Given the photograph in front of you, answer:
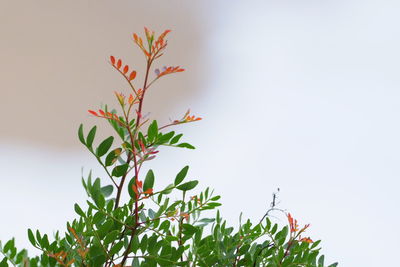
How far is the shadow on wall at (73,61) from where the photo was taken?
234cm

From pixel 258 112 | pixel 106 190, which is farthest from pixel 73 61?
pixel 106 190

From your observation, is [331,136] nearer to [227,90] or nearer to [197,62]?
[227,90]

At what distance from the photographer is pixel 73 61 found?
242 centimetres

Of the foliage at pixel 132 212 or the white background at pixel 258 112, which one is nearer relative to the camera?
the foliage at pixel 132 212

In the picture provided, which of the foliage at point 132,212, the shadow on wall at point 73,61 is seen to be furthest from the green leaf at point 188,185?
the shadow on wall at point 73,61

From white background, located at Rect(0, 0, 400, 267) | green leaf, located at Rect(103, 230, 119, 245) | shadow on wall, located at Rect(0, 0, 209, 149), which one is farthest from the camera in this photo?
shadow on wall, located at Rect(0, 0, 209, 149)

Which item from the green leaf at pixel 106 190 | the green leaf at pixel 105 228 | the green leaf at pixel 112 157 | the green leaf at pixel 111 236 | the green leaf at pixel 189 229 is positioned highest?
the green leaf at pixel 112 157

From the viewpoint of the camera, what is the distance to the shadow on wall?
2.34 metres

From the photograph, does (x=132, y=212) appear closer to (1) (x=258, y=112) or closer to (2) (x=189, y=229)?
(2) (x=189, y=229)

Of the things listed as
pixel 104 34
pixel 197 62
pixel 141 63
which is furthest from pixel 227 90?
pixel 104 34

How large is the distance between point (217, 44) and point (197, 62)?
14 cm

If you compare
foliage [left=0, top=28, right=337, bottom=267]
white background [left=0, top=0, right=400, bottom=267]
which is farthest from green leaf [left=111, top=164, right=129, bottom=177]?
white background [left=0, top=0, right=400, bottom=267]

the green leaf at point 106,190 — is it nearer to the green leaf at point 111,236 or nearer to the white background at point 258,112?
the green leaf at point 111,236

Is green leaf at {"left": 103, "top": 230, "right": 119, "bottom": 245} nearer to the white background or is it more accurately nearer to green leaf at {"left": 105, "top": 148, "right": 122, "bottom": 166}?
green leaf at {"left": 105, "top": 148, "right": 122, "bottom": 166}
